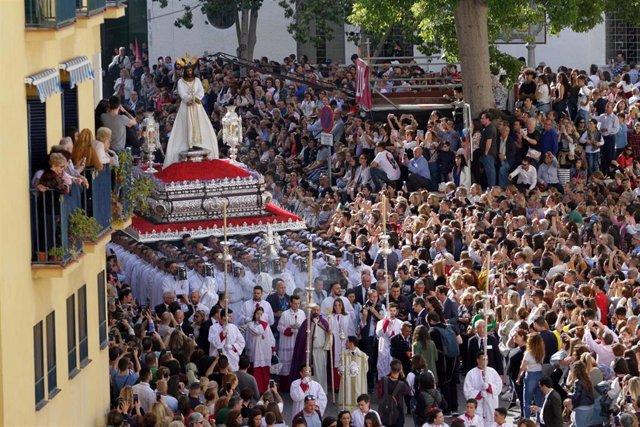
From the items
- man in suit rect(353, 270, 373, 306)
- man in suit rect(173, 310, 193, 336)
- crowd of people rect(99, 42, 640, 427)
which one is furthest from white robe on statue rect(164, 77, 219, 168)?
man in suit rect(173, 310, 193, 336)

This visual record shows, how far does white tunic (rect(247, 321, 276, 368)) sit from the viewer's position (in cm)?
2670

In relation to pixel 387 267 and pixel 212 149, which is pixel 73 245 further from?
pixel 212 149

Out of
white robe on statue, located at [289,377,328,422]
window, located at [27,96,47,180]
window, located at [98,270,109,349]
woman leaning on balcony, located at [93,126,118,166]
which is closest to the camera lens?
window, located at [27,96,47,180]

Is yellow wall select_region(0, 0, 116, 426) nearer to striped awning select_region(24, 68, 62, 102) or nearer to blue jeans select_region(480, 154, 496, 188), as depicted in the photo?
striped awning select_region(24, 68, 62, 102)

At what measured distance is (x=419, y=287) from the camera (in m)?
27.3

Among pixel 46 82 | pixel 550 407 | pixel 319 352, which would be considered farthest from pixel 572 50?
pixel 46 82

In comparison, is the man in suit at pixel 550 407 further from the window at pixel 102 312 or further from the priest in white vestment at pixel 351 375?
the window at pixel 102 312

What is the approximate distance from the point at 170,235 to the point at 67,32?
40.4ft

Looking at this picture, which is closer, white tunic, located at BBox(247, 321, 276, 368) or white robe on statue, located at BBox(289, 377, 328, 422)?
white robe on statue, located at BBox(289, 377, 328, 422)

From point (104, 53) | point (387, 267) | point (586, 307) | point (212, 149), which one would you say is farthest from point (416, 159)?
point (104, 53)

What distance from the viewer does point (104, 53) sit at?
56188mm

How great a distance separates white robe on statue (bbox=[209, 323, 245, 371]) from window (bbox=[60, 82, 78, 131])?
5342 millimetres

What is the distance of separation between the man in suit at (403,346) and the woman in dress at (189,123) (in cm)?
855

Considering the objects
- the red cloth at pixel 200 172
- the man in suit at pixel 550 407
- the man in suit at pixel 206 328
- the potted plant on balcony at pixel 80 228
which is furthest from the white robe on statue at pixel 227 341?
the red cloth at pixel 200 172
